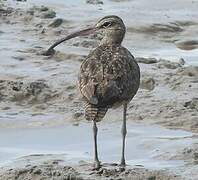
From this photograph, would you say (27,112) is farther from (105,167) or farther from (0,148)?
(105,167)

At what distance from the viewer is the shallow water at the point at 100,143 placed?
28.9 ft

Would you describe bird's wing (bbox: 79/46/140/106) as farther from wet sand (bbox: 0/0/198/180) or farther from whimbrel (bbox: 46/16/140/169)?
wet sand (bbox: 0/0/198/180)

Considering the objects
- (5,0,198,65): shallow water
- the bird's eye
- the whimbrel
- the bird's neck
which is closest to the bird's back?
the whimbrel

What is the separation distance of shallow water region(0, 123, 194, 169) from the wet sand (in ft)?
0.04

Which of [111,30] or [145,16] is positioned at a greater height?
[111,30]

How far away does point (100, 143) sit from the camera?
9.43 m

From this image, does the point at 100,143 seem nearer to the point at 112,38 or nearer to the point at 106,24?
the point at 112,38

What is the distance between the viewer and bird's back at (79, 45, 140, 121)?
8031 mm

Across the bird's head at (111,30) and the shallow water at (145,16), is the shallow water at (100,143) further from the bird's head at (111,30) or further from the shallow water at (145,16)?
the shallow water at (145,16)

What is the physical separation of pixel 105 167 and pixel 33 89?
11.2 ft

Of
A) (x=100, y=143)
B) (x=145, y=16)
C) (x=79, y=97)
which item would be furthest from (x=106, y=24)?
(x=145, y=16)

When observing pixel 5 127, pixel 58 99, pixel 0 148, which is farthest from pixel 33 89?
pixel 0 148

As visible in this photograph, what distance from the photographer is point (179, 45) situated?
14.2 metres

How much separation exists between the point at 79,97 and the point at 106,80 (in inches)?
119
